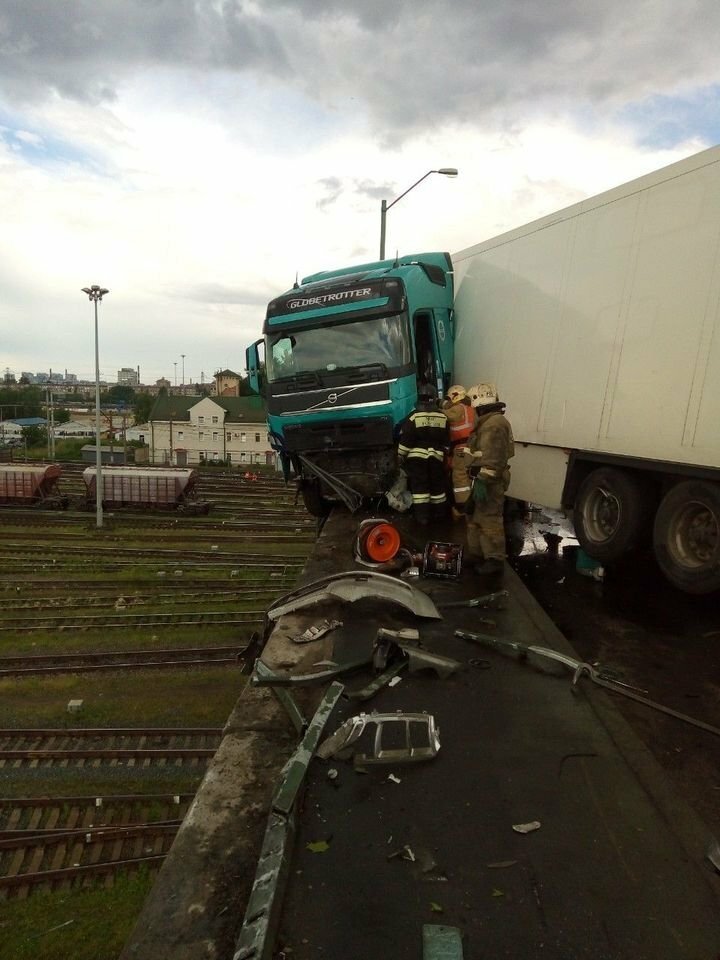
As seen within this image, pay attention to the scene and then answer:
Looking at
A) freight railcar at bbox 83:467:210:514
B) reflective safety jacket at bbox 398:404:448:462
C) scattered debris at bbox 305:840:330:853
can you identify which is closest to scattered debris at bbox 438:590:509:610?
reflective safety jacket at bbox 398:404:448:462

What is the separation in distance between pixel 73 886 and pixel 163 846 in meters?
1.01

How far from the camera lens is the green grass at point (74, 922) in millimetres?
6059

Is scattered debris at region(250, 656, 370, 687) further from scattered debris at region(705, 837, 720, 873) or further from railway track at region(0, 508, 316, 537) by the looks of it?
railway track at region(0, 508, 316, 537)

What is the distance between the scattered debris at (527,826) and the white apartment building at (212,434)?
49.1 metres

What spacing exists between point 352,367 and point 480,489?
260 centimetres

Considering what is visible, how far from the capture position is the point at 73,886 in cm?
696

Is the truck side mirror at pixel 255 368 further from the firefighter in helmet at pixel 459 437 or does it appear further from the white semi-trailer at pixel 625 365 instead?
the white semi-trailer at pixel 625 365

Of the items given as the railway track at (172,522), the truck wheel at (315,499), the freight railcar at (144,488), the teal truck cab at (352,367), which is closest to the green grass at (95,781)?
the truck wheel at (315,499)

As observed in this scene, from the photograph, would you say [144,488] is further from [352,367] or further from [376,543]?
[376,543]

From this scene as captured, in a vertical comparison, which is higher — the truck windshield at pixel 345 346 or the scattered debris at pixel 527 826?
the truck windshield at pixel 345 346

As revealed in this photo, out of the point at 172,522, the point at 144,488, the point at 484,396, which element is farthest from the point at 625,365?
the point at 144,488

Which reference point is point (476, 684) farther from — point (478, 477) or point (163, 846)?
point (163, 846)

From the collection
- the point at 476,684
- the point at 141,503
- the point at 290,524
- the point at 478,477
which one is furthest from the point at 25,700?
the point at 141,503

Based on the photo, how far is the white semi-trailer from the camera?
4676 millimetres
